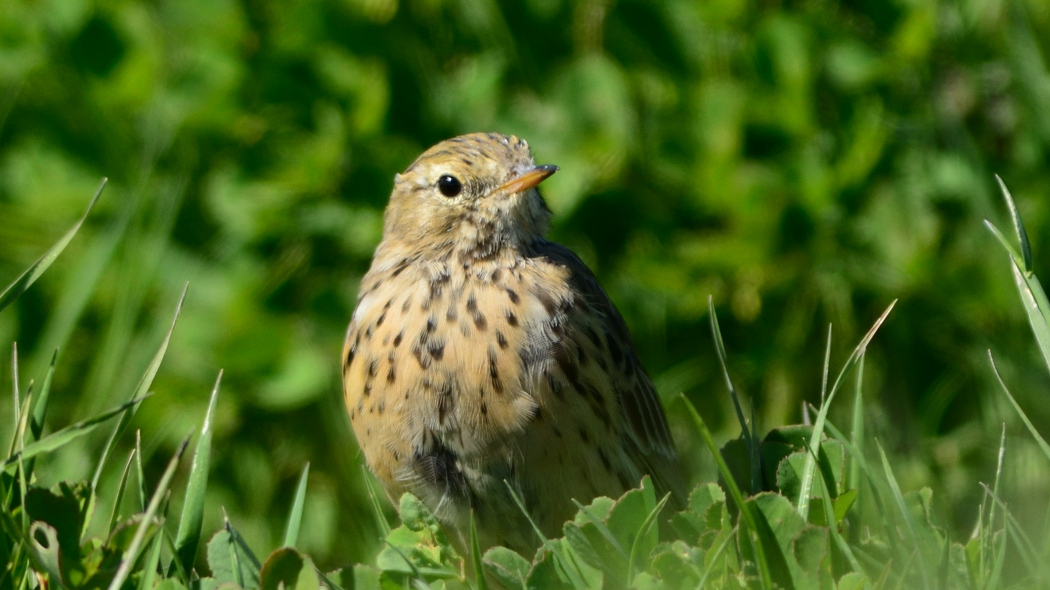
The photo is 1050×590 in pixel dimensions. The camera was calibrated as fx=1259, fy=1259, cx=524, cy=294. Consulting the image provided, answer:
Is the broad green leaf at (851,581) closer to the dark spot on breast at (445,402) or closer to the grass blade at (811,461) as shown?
the grass blade at (811,461)

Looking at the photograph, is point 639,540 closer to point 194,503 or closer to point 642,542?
point 642,542

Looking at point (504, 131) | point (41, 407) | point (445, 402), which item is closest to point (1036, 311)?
point (445, 402)

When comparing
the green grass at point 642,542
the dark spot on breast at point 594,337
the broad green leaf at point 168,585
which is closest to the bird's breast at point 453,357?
the dark spot on breast at point 594,337

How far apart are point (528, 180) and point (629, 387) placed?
2.10 feet

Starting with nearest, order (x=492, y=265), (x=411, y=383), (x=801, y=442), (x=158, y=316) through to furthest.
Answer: (x=801, y=442) < (x=411, y=383) < (x=492, y=265) < (x=158, y=316)

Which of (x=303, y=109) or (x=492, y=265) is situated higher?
(x=303, y=109)

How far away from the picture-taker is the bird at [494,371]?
3111 mm

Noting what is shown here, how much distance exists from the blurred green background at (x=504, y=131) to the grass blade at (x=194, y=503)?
2.20m

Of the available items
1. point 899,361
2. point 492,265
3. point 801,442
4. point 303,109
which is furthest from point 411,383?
point 899,361

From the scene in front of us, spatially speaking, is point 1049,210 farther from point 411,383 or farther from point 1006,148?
point 411,383

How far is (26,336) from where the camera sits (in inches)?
189

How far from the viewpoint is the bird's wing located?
3422 mm

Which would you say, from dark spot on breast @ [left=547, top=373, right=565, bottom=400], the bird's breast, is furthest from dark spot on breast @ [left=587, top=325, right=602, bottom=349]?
dark spot on breast @ [left=547, top=373, right=565, bottom=400]

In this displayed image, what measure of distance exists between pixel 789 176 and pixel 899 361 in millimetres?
958
